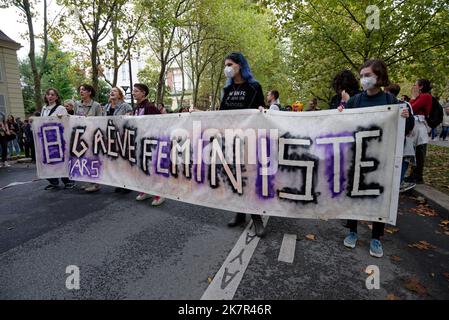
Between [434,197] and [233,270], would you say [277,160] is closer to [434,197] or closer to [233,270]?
[233,270]

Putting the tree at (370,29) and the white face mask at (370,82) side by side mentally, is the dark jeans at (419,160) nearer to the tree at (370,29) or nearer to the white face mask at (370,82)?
the white face mask at (370,82)

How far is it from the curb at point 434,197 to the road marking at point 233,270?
9.91 feet

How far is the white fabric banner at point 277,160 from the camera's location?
2.90 metres

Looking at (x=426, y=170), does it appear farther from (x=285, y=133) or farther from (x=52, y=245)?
(x=52, y=245)

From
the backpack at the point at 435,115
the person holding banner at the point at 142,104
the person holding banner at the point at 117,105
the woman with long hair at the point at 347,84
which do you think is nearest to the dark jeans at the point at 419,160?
the backpack at the point at 435,115

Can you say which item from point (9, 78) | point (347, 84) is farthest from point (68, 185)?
point (9, 78)

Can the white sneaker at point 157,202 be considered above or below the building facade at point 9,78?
below

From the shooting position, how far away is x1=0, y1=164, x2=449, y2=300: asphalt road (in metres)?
2.39

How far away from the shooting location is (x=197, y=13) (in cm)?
1933

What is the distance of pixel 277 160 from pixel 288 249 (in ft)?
3.26

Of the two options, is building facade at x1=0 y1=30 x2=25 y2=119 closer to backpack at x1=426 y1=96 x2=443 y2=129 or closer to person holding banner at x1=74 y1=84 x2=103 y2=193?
person holding banner at x1=74 y1=84 x2=103 y2=193

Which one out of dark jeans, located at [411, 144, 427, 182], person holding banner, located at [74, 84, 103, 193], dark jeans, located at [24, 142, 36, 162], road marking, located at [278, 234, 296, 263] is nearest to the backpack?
dark jeans, located at [411, 144, 427, 182]

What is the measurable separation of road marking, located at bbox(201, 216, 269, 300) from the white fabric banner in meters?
0.37
